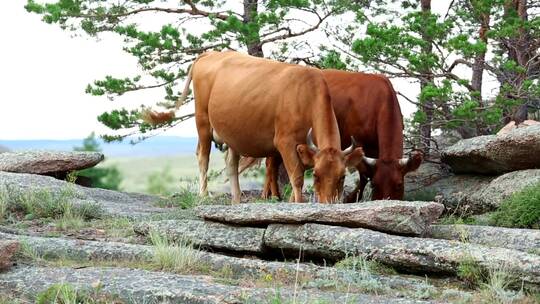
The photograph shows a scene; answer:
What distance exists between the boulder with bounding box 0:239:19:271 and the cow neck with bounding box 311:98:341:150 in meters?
4.30

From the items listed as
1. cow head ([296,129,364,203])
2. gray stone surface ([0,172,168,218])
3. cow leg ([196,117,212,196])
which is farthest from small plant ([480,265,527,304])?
cow leg ([196,117,212,196])

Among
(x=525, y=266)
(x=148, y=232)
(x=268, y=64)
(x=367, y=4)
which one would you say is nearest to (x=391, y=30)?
(x=268, y=64)

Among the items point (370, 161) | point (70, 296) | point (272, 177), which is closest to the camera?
point (70, 296)

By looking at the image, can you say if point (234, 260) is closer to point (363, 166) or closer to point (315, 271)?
point (315, 271)

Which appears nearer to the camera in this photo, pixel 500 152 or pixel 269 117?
pixel 269 117

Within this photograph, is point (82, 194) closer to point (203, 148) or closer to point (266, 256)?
point (203, 148)

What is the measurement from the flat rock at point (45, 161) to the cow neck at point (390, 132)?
656 centimetres

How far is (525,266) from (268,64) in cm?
628

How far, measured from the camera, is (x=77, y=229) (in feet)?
34.4

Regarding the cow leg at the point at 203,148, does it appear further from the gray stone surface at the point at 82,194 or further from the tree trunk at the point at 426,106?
the tree trunk at the point at 426,106

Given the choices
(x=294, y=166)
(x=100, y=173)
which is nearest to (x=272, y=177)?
(x=294, y=166)

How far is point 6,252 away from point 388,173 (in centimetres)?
585

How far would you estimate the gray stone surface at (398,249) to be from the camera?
7.67 m

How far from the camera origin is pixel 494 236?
29.9 ft
